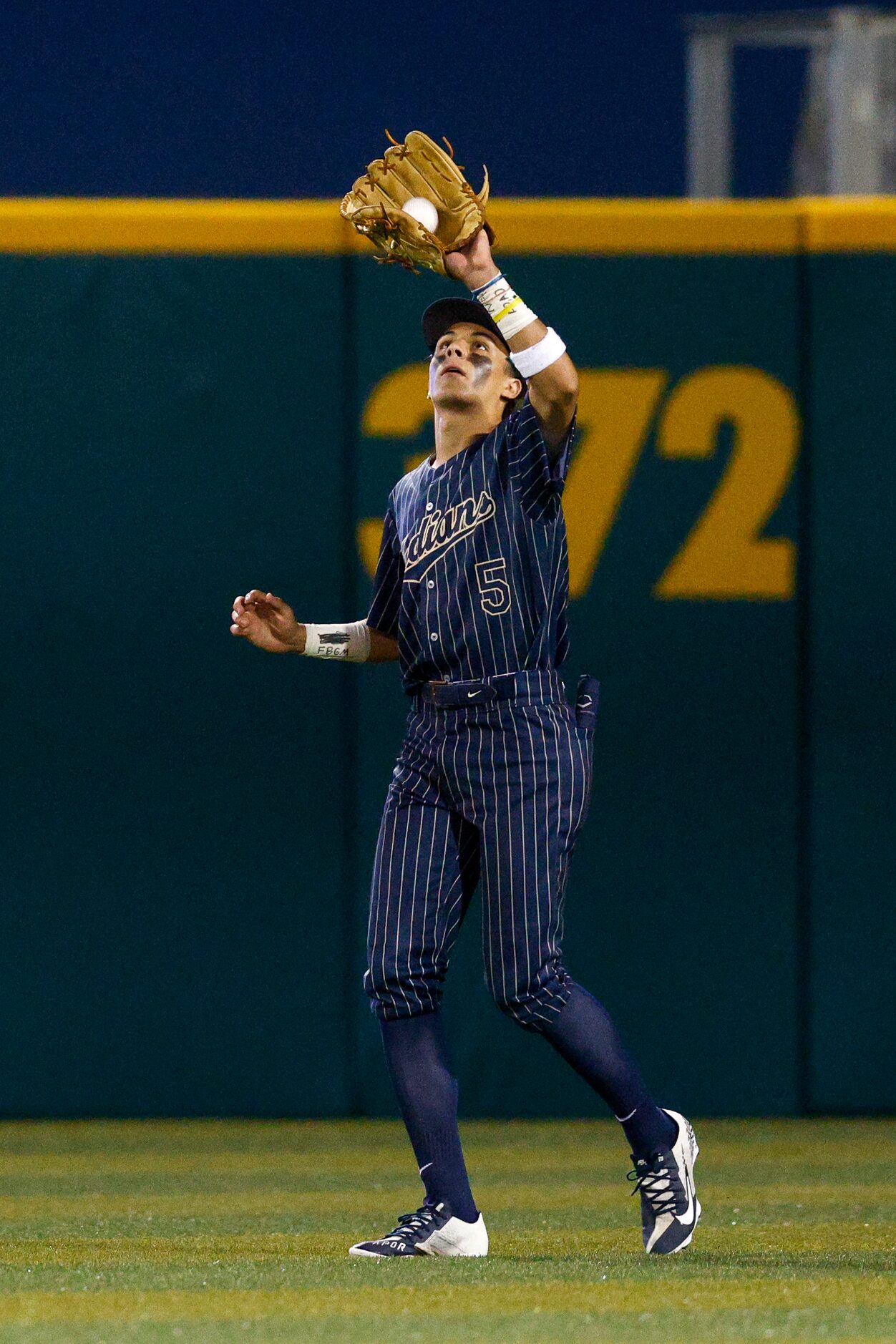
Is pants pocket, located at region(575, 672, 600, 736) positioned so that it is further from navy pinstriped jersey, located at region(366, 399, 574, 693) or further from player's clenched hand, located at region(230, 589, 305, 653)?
player's clenched hand, located at region(230, 589, 305, 653)

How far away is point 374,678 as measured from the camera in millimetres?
5273

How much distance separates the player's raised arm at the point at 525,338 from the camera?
10.6 ft

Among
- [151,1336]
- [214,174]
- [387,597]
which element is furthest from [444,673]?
[214,174]

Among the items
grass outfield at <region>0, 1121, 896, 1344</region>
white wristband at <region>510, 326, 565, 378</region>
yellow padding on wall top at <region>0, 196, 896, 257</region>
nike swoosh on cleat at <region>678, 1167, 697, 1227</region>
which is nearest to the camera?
grass outfield at <region>0, 1121, 896, 1344</region>

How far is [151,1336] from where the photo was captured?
2.49m

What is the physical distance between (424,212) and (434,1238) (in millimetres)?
1689

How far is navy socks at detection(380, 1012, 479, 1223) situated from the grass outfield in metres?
0.14

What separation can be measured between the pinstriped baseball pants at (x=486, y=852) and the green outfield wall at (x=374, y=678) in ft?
6.16

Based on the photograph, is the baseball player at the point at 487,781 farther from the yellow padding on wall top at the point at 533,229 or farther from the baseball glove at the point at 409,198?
the yellow padding on wall top at the point at 533,229

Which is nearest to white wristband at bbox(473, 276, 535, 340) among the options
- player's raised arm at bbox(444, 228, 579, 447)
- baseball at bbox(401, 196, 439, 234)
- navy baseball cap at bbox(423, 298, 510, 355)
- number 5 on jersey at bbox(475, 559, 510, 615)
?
player's raised arm at bbox(444, 228, 579, 447)

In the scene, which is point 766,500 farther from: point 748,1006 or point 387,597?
point 387,597

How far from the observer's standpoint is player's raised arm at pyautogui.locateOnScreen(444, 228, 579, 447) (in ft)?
10.6

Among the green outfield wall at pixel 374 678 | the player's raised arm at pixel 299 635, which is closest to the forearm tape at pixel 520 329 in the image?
the player's raised arm at pixel 299 635

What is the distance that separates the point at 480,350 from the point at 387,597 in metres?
0.49
